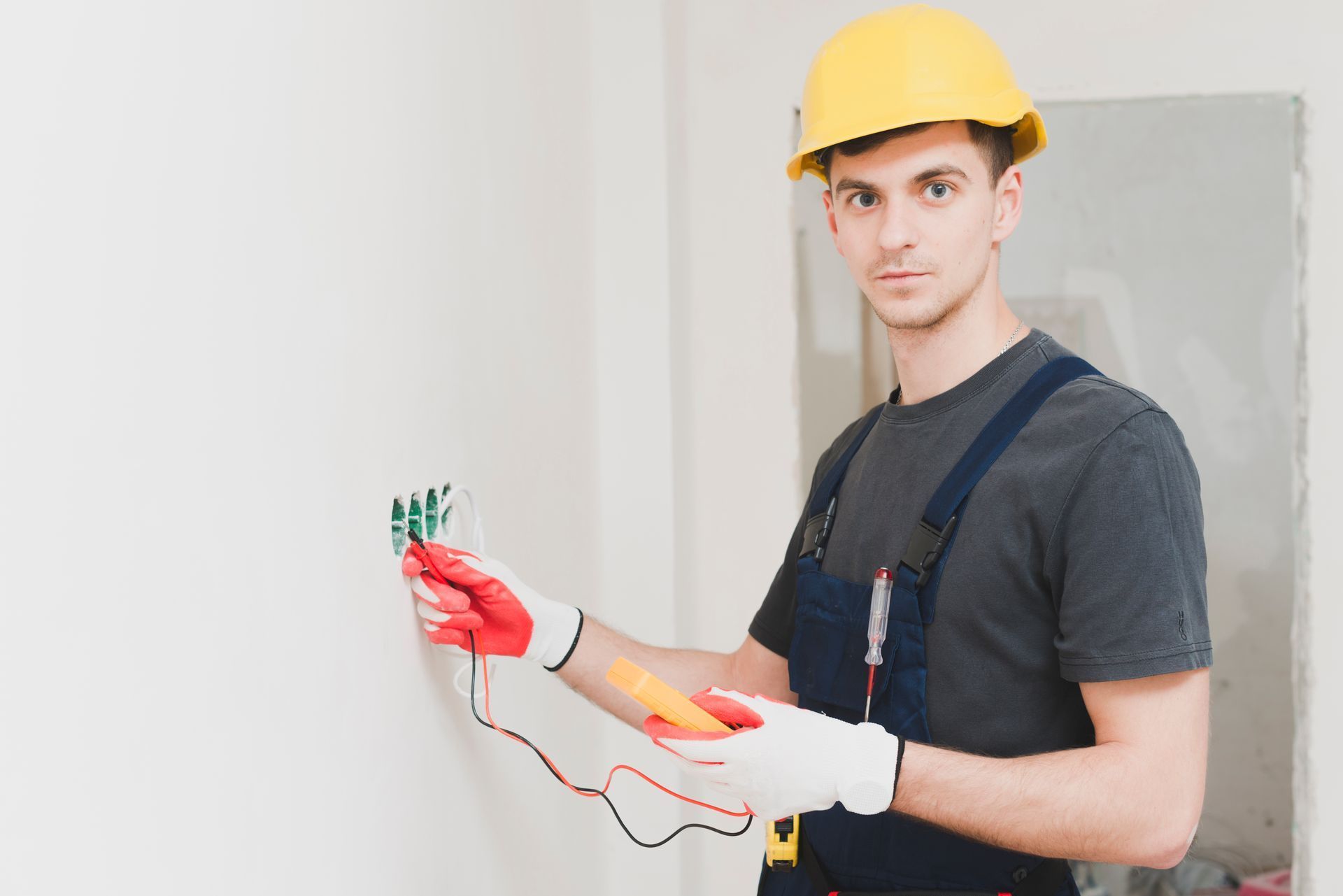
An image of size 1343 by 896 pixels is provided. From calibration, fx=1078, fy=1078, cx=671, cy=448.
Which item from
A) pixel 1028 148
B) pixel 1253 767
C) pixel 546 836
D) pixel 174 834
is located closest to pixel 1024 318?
pixel 1028 148

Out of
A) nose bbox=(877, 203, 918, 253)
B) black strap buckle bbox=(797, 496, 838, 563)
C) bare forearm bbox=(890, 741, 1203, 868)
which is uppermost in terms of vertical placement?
nose bbox=(877, 203, 918, 253)

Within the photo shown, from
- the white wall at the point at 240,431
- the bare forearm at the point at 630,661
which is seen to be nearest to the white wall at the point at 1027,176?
the bare forearm at the point at 630,661

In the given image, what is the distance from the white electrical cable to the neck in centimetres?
55

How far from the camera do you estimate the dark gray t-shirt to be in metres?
1.05

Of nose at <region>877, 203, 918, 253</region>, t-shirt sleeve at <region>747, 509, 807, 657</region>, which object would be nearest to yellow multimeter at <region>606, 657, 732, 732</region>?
t-shirt sleeve at <region>747, 509, 807, 657</region>

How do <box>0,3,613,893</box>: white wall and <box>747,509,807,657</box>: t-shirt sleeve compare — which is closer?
<box>0,3,613,893</box>: white wall

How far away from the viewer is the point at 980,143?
4.30 ft

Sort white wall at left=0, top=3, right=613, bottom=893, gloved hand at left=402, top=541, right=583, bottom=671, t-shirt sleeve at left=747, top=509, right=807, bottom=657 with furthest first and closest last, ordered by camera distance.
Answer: t-shirt sleeve at left=747, top=509, right=807, bottom=657, gloved hand at left=402, top=541, right=583, bottom=671, white wall at left=0, top=3, right=613, bottom=893

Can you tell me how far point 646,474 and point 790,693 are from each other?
0.74m

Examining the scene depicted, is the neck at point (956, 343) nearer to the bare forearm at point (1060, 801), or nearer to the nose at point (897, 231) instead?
the nose at point (897, 231)

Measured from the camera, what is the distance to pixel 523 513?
155cm

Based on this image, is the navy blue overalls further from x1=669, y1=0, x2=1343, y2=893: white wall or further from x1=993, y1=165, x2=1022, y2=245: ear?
x1=669, y1=0, x2=1343, y2=893: white wall

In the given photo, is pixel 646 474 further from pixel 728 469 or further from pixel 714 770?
pixel 714 770

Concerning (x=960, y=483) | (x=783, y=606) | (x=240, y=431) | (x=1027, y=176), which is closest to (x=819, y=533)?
(x=783, y=606)
